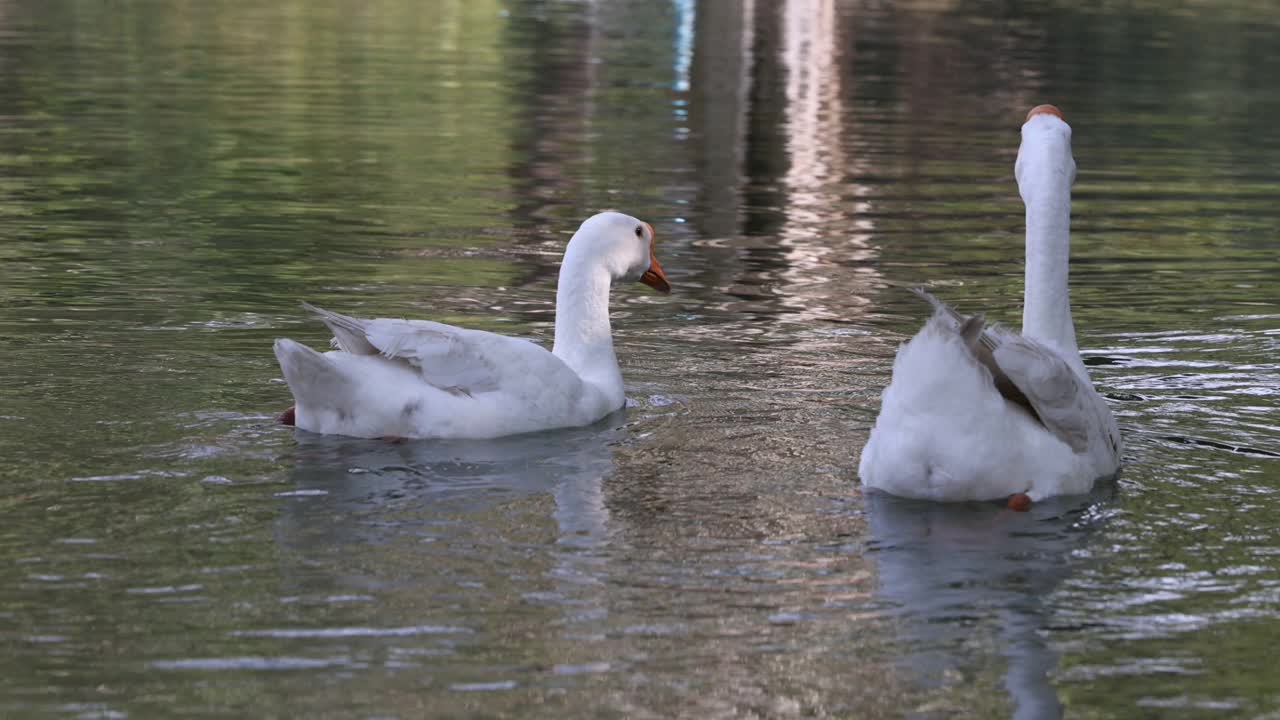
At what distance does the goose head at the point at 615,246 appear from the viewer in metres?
10.8

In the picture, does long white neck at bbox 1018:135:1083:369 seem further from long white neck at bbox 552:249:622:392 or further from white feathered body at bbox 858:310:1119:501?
long white neck at bbox 552:249:622:392

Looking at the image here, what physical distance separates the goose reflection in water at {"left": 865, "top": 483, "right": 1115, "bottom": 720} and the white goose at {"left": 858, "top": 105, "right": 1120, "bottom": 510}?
11 centimetres

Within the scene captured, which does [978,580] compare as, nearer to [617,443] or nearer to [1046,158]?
[617,443]

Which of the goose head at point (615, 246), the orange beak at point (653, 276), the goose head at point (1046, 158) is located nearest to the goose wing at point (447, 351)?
the goose head at point (615, 246)

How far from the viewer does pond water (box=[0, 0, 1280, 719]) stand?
6516 millimetres

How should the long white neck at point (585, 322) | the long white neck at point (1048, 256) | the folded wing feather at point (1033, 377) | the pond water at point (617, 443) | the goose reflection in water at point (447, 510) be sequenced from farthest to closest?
the long white neck at point (585, 322)
the long white neck at point (1048, 256)
the folded wing feather at point (1033, 377)
the goose reflection in water at point (447, 510)
the pond water at point (617, 443)

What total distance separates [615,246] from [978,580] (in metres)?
4.01

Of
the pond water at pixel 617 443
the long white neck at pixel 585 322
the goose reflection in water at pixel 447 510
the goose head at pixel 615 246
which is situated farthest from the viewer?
the goose head at pixel 615 246

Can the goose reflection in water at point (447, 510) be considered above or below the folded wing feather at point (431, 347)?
below

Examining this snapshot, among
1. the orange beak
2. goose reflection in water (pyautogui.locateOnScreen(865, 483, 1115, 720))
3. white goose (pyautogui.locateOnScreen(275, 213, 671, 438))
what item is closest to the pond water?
goose reflection in water (pyautogui.locateOnScreen(865, 483, 1115, 720))

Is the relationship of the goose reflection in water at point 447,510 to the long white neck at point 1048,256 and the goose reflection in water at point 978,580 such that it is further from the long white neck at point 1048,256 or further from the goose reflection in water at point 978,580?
the long white neck at point 1048,256

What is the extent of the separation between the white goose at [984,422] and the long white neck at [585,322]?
2.16 m

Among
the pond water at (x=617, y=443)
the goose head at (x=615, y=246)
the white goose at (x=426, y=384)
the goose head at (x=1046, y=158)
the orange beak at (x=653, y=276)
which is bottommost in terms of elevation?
the pond water at (x=617, y=443)

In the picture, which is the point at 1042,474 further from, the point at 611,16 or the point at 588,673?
the point at 611,16
